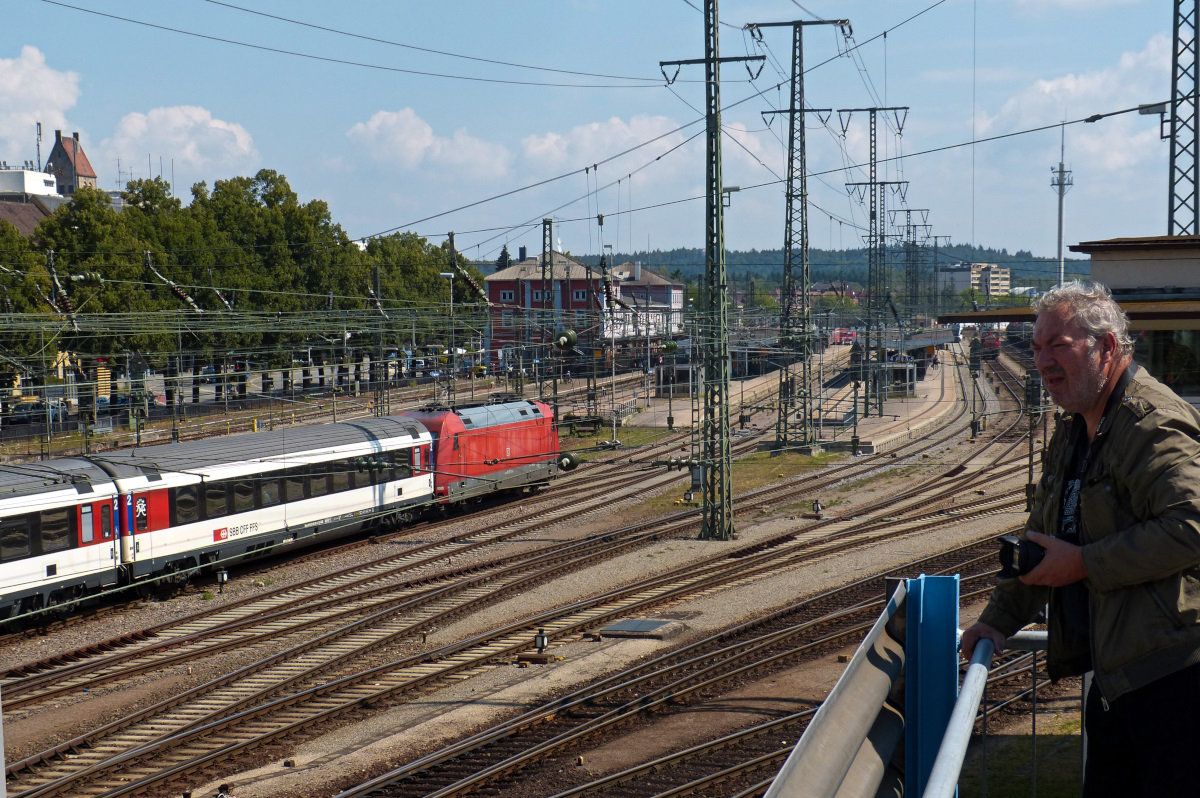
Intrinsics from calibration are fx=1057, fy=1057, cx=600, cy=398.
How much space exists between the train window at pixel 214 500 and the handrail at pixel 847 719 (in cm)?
1908

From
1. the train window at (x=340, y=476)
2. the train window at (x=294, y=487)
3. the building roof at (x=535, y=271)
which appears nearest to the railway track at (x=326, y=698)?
the train window at (x=294, y=487)

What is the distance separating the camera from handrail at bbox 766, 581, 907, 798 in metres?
2.13

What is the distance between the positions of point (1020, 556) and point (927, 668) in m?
0.46

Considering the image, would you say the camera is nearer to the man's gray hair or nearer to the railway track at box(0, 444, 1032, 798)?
Answer: the man's gray hair

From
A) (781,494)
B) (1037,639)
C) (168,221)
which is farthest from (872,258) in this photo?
(1037,639)

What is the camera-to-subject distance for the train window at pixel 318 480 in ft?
73.7

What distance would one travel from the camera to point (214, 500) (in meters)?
20.3

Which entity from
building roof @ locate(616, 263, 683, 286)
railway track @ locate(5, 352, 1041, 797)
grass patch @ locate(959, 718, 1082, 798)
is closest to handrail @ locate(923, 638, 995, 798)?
grass patch @ locate(959, 718, 1082, 798)

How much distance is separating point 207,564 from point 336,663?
611 cm

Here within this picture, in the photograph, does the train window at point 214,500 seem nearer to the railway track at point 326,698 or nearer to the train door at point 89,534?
the train door at point 89,534

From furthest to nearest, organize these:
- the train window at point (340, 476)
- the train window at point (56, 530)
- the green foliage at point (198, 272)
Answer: the green foliage at point (198, 272), the train window at point (340, 476), the train window at point (56, 530)

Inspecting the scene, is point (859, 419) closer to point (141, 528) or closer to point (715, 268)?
point (715, 268)

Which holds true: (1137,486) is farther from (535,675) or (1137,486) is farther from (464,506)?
(464,506)

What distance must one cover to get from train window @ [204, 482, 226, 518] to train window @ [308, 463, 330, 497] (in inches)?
90.3
